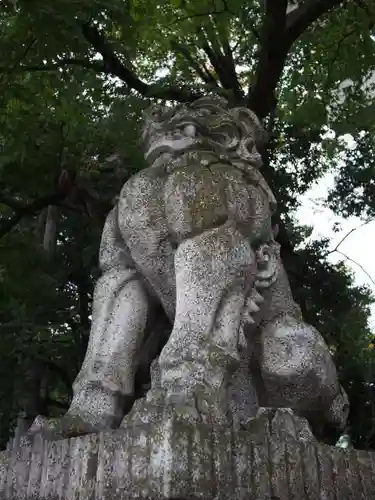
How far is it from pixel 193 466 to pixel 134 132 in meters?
4.57

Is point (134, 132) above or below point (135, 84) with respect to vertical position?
below

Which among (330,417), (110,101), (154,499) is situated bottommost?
(154,499)

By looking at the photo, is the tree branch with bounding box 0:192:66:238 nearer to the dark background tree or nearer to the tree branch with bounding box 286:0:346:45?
the dark background tree

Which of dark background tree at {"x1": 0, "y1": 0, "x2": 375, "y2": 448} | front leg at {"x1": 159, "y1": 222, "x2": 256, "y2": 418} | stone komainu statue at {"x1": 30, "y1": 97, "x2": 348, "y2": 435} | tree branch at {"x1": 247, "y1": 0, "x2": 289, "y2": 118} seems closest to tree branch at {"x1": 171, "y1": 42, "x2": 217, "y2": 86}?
dark background tree at {"x1": 0, "y1": 0, "x2": 375, "y2": 448}

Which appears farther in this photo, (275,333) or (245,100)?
(245,100)

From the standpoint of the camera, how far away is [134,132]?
20.3ft

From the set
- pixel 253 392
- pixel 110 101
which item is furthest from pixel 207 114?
pixel 110 101

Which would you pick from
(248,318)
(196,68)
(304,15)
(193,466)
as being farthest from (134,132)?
(193,466)

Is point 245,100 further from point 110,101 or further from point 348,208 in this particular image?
point 348,208

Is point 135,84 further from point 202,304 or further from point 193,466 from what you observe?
point 193,466

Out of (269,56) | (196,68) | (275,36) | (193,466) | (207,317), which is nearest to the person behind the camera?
(193,466)

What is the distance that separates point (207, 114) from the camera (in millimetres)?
3330

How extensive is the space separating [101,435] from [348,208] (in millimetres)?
7159

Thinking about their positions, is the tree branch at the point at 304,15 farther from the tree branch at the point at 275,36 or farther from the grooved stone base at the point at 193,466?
the grooved stone base at the point at 193,466
